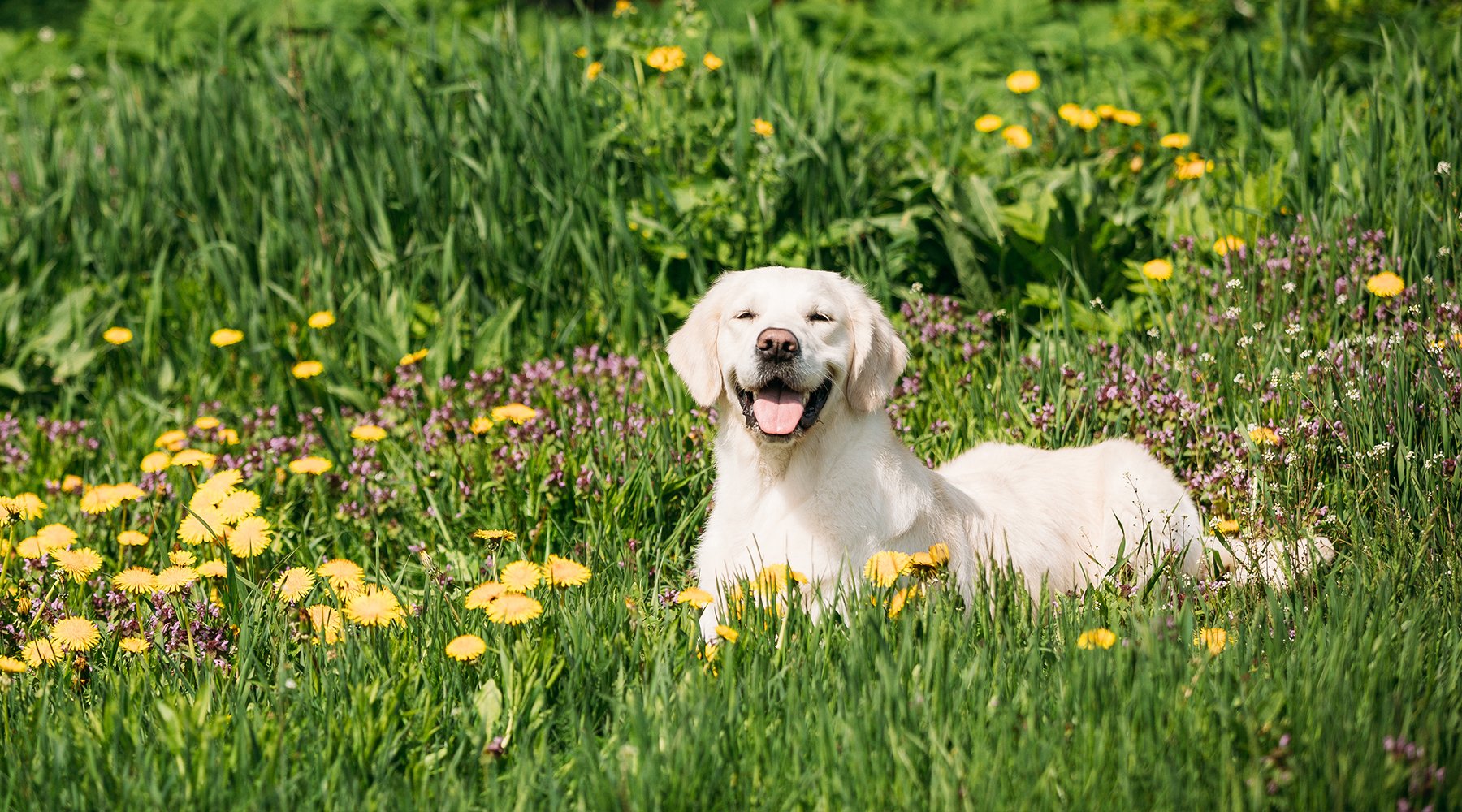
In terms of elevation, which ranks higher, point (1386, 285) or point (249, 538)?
point (1386, 285)

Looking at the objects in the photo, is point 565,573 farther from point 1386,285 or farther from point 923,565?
point 1386,285

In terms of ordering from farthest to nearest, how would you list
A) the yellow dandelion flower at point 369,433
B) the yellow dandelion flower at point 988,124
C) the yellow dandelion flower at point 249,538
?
1. the yellow dandelion flower at point 988,124
2. the yellow dandelion flower at point 369,433
3. the yellow dandelion flower at point 249,538

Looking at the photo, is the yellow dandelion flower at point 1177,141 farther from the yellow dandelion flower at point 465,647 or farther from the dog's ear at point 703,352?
the yellow dandelion flower at point 465,647

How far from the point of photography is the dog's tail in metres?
2.96

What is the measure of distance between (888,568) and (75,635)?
1.83 metres

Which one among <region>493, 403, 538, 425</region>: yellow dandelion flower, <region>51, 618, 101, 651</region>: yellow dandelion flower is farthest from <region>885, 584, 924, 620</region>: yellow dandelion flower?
<region>51, 618, 101, 651</region>: yellow dandelion flower

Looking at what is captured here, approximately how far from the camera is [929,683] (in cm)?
250

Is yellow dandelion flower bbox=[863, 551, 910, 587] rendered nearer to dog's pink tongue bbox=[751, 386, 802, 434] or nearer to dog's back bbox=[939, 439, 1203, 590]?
dog's pink tongue bbox=[751, 386, 802, 434]

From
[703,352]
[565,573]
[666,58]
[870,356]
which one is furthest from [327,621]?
[666,58]

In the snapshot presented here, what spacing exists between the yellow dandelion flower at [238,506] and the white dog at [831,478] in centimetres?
116

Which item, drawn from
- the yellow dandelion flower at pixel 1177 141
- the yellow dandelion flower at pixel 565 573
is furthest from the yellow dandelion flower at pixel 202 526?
the yellow dandelion flower at pixel 1177 141

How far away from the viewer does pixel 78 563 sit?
10.4ft

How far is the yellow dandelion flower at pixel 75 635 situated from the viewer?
9.38 feet

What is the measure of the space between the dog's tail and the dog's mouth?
1013 millimetres
